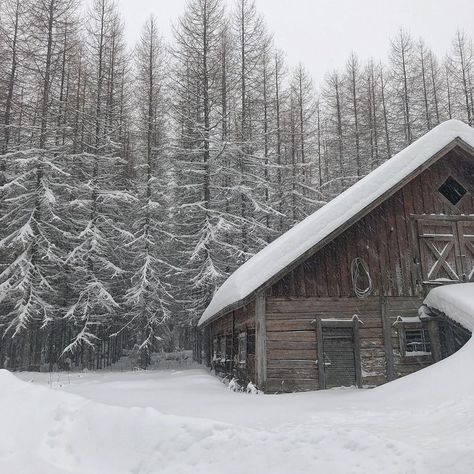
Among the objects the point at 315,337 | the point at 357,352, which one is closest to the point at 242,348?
the point at 315,337

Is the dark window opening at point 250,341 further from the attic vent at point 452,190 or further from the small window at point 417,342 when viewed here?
the attic vent at point 452,190

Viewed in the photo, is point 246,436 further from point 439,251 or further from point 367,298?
point 439,251

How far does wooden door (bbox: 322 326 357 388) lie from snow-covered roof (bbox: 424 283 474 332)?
94.5 inches

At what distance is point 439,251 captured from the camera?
12641 millimetres

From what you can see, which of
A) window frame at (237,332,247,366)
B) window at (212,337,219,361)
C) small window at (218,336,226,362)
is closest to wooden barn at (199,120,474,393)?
window frame at (237,332,247,366)

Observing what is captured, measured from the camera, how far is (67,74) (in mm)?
26234

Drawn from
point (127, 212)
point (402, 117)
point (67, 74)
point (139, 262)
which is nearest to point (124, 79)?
point (67, 74)

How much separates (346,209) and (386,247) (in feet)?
6.43

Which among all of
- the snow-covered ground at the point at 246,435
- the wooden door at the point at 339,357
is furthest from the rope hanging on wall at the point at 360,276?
the snow-covered ground at the point at 246,435

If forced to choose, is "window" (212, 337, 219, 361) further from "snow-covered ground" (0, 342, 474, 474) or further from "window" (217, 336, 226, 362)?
Result: "snow-covered ground" (0, 342, 474, 474)

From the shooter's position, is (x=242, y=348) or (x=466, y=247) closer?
(x=466, y=247)

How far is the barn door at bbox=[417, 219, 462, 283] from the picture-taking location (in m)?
12.5

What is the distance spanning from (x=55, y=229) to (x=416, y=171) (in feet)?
51.0

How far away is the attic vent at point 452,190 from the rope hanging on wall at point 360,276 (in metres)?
3.66
